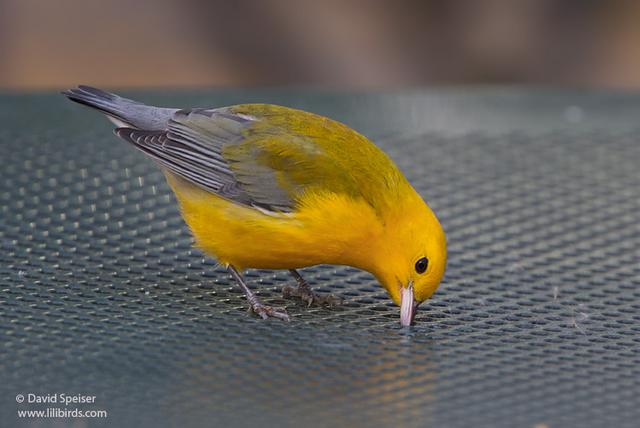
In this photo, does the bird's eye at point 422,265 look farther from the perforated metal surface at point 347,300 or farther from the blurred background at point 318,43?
the blurred background at point 318,43

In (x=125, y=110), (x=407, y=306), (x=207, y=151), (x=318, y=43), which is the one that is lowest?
(x=407, y=306)

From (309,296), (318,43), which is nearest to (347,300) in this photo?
(309,296)

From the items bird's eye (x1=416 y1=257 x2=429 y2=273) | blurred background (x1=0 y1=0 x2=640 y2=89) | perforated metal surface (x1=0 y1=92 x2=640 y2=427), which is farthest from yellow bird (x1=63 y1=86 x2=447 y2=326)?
blurred background (x1=0 y1=0 x2=640 y2=89)

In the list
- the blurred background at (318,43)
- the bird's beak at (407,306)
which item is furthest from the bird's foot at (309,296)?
the blurred background at (318,43)

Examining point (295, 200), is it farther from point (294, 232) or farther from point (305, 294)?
point (305, 294)

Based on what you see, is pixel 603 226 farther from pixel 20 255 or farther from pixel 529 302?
pixel 20 255

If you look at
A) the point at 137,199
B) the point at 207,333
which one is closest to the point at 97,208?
the point at 137,199

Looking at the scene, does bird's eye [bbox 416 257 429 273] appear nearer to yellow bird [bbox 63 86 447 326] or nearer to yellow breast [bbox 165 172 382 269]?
yellow bird [bbox 63 86 447 326]
